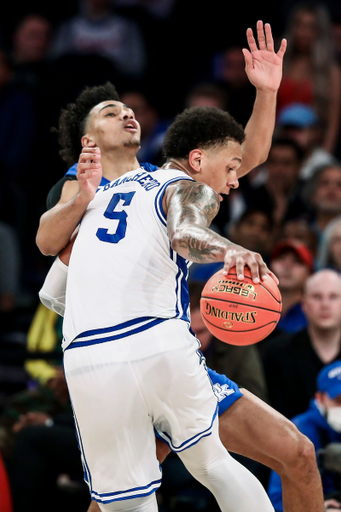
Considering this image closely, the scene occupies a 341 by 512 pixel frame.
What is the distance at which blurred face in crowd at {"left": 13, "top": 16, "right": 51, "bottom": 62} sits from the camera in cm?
1056

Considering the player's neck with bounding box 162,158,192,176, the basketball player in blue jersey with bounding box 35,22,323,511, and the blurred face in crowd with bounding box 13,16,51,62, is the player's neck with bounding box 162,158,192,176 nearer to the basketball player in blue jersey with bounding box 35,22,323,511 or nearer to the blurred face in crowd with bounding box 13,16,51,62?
the basketball player in blue jersey with bounding box 35,22,323,511

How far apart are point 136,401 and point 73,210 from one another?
99cm

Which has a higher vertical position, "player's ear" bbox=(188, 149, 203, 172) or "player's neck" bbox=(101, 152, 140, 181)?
"player's neck" bbox=(101, 152, 140, 181)

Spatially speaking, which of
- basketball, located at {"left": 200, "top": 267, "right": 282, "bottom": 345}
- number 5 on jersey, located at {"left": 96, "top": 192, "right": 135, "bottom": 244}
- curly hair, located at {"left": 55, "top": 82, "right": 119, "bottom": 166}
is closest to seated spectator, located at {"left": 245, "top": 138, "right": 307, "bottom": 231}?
curly hair, located at {"left": 55, "top": 82, "right": 119, "bottom": 166}

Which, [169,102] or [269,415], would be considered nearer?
[269,415]

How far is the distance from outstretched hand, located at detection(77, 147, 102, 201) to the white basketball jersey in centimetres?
18

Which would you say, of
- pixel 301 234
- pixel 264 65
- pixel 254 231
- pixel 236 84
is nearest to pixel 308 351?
pixel 301 234

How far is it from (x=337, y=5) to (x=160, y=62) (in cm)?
260

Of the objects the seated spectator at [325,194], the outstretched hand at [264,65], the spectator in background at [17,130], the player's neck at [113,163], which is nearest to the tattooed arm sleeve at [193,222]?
the player's neck at [113,163]

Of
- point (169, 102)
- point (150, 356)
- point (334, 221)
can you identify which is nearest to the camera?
point (150, 356)

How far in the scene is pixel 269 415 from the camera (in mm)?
3750

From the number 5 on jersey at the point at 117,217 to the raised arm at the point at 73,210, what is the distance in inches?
5.9

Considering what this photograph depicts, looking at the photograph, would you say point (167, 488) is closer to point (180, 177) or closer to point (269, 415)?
point (269, 415)

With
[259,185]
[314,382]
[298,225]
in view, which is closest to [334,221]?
[298,225]
